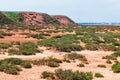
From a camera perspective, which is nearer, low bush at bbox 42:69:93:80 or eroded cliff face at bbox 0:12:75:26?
low bush at bbox 42:69:93:80

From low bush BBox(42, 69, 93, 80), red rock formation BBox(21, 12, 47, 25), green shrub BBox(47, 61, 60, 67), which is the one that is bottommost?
red rock formation BBox(21, 12, 47, 25)

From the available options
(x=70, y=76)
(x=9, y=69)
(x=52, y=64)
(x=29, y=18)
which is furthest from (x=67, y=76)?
(x=29, y=18)

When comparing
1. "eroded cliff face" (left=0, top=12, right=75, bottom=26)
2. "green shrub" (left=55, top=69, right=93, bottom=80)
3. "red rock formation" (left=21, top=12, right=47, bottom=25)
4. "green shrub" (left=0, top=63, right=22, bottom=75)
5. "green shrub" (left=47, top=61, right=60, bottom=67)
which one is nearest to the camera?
"green shrub" (left=55, top=69, right=93, bottom=80)

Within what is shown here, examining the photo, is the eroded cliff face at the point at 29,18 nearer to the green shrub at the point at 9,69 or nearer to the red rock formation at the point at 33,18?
the red rock formation at the point at 33,18

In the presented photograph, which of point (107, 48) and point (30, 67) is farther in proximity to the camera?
point (107, 48)

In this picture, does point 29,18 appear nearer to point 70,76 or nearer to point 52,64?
point 52,64

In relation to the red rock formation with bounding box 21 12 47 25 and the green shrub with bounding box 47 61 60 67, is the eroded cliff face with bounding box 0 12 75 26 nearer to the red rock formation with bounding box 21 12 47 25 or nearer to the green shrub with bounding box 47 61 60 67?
the red rock formation with bounding box 21 12 47 25

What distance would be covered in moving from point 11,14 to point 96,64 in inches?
5233

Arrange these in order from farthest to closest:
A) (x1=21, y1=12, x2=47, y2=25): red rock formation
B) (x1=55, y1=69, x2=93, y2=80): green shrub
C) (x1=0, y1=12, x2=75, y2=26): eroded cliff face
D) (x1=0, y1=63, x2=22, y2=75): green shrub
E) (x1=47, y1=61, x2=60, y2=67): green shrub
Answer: (x1=21, y1=12, x2=47, y2=25): red rock formation, (x1=0, y1=12, x2=75, y2=26): eroded cliff face, (x1=47, y1=61, x2=60, y2=67): green shrub, (x1=0, y1=63, x2=22, y2=75): green shrub, (x1=55, y1=69, x2=93, y2=80): green shrub

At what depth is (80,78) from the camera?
2428 centimetres

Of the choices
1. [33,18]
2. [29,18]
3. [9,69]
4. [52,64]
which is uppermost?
[9,69]

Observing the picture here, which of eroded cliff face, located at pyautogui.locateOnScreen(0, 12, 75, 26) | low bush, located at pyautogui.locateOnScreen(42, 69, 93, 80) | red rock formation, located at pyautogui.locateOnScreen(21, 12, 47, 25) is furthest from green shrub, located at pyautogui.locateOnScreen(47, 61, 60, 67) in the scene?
red rock formation, located at pyautogui.locateOnScreen(21, 12, 47, 25)

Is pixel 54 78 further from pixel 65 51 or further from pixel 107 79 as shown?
pixel 65 51

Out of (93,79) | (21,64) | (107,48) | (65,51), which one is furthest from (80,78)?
(107,48)
